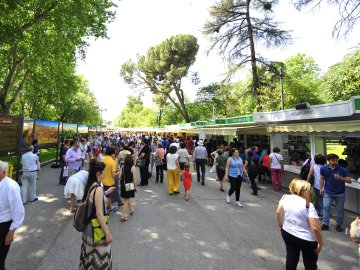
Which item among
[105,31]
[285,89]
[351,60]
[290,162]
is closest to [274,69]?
[351,60]

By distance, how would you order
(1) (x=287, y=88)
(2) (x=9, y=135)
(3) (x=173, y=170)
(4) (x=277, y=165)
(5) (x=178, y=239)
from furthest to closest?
(1) (x=287, y=88)
(4) (x=277, y=165)
(3) (x=173, y=170)
(2) (x=9, y=135)
(5) (x=178, y=239)

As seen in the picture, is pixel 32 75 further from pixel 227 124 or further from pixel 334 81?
pixel 334 81

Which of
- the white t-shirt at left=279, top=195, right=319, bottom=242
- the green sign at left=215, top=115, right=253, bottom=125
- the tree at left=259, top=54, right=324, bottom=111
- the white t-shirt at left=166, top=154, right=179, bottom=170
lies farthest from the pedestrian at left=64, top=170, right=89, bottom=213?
the tree at left=259, top=54, right=324, bottom=111

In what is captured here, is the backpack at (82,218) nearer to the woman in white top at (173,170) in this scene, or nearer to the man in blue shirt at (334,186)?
the man in blue shirt at (334,186)

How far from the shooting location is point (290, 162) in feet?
33.6

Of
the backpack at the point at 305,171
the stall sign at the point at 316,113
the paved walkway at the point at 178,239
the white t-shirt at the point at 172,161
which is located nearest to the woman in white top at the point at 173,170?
the white t-shirt at the point at 172,161

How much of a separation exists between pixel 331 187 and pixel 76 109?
37.9 m

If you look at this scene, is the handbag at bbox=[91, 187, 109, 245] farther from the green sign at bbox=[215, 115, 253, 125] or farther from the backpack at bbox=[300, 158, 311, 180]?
the green sign at bbox=[215, 115, 253, 125]

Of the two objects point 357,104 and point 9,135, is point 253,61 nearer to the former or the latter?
point 357,104

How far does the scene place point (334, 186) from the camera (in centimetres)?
530

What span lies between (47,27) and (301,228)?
1643 cm

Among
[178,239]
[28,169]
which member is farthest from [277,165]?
[28,169]

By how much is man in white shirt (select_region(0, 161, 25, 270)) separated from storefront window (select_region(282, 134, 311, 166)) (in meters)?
8.89

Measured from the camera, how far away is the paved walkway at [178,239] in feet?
12.7
